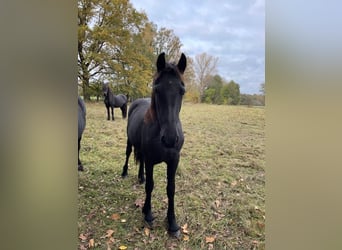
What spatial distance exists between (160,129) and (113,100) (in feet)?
0.97

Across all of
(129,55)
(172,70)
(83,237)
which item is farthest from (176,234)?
(129,55)

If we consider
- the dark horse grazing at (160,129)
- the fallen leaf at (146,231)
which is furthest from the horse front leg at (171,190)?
the fallen leaf at (146,231)

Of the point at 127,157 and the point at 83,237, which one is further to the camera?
the point at 127,157

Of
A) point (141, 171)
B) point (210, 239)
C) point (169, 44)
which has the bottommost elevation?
point (210, 239)

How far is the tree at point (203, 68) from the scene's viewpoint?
1.22m

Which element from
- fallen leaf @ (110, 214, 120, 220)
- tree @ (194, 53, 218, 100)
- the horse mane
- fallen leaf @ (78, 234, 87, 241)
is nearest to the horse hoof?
fallen leaf @ (110, 214, 120, 220)

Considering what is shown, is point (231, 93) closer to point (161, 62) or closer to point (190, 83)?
point (190, 83)

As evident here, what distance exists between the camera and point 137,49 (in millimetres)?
1288

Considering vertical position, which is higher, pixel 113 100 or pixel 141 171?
pixel 113 100

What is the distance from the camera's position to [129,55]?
129 centimetres

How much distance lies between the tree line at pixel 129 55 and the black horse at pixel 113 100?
0.03 meters

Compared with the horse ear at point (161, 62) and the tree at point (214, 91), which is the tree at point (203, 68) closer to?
the tree at point (214, 91)
